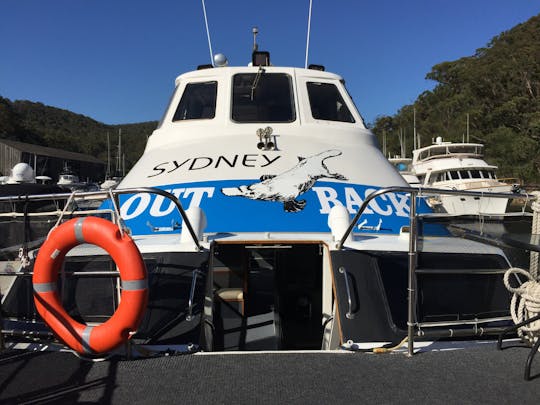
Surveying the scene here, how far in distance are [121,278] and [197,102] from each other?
3.20 m

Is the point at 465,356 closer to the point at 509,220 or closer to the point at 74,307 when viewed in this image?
the point at 509,220

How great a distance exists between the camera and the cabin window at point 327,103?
4969 millimetres

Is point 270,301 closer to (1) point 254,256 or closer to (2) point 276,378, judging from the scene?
(1) point 254,256

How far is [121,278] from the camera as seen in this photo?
7.61 ft

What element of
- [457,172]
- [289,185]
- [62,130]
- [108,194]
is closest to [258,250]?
[289,185]

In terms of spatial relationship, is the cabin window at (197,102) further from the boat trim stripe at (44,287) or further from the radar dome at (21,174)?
the radar dome at (21,174)

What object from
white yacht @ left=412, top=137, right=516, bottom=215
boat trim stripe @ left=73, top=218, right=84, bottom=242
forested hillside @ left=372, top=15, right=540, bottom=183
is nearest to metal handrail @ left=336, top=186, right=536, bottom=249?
boat trim stripe @ left=73, top=218, right=84, bottom=242

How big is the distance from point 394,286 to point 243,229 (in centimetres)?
113

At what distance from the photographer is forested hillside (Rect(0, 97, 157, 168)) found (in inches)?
2606

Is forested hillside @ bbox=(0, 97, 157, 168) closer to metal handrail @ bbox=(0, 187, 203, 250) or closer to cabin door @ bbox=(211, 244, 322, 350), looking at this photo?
cabin door @ bbox=(211, 244, 322, 350)

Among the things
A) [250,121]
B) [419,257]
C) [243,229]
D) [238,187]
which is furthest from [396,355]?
[250,121]

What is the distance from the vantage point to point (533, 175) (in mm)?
27906

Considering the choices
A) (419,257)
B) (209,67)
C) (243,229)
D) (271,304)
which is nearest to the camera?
(419,257)

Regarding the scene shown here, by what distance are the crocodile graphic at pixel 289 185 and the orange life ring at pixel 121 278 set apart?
54.7 inches
